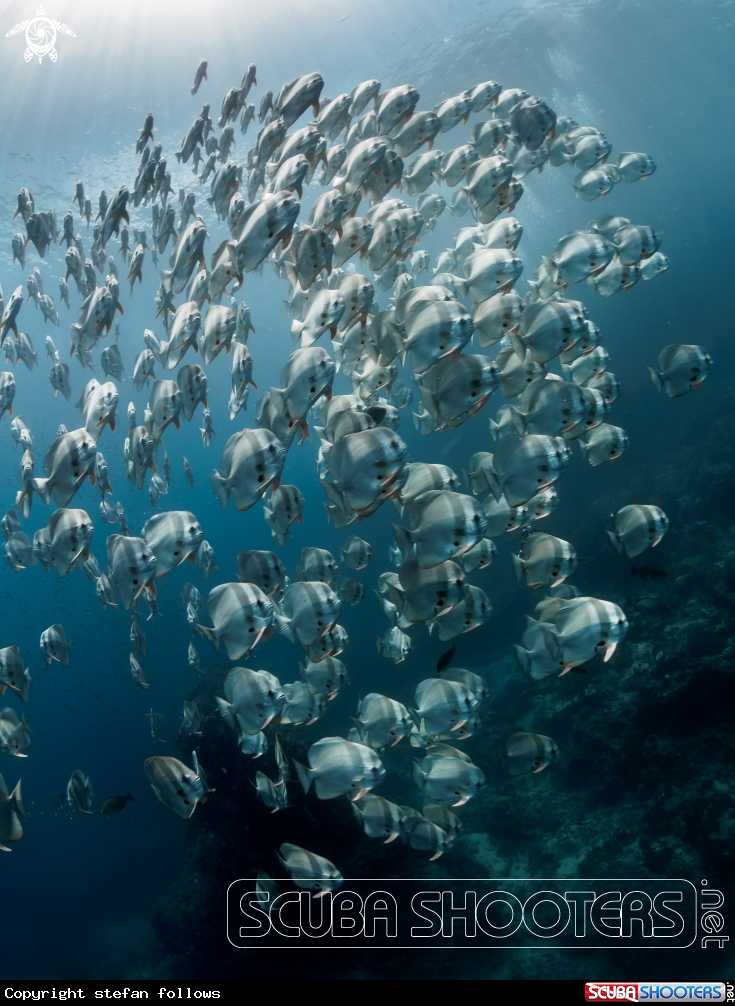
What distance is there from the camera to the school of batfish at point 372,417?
395cm

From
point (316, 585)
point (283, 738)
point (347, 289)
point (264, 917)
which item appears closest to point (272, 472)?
point (316, 585)

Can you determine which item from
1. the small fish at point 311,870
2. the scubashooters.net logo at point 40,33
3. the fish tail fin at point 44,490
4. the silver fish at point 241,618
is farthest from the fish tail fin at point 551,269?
the scubashooters.net logo at point 40,33

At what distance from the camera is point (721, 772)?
948 centimetres

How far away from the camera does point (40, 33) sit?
47.5 ft

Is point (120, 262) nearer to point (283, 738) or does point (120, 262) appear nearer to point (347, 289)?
point (283, 738)

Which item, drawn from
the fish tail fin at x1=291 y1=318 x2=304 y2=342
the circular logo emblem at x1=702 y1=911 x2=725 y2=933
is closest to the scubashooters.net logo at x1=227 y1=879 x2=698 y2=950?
the circular logo emblem at x1=702 y1=911 x2=725 y2=933

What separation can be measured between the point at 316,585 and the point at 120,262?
32.5 m

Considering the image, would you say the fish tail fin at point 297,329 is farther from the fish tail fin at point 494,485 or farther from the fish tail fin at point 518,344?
the fish tail fin at point 494,485

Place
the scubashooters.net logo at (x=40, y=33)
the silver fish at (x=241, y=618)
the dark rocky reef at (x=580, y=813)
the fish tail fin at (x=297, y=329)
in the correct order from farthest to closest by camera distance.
Result: the scubashooters.net logo at (x=40, y=33)
the dark rocky reef at (x=580, y=813)
the fish tail fin at (x=297, y=329)
the silver fish at (x=241, y=618)

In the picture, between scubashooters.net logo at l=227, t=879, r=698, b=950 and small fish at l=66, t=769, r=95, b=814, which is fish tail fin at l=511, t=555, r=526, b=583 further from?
scubashooters.net logo at l=227, t=879, r=698, b=950

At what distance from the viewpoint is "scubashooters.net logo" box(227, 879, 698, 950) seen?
28.3ft

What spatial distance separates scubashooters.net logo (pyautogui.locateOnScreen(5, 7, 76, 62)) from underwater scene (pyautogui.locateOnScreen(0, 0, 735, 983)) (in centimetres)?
8

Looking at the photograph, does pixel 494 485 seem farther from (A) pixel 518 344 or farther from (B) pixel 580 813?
(B) pixel 580 813

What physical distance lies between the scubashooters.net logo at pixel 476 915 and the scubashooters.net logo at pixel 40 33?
→ 21.0 metres
